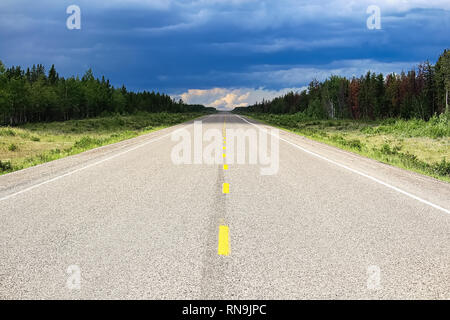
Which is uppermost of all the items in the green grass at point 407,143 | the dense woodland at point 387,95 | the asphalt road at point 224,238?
the dense woodland at point 387,95

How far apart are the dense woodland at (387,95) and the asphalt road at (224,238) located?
80229 mm

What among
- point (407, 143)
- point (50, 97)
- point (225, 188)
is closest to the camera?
point (225, 188)

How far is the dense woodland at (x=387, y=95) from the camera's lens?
308 feet

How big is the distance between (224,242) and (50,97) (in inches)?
4405

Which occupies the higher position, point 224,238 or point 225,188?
point 225,188

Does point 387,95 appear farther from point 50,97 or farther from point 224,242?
point 224,242

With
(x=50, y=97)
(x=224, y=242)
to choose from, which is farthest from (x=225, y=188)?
(x=50, y=97)

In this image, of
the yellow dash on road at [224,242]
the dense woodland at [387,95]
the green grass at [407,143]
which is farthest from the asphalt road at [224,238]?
the dense woodland at [387,95]

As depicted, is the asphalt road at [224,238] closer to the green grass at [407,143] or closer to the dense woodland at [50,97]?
the green grass at [407,143]

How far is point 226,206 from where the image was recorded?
299 inches

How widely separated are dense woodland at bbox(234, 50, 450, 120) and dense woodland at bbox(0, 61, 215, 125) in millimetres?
66726

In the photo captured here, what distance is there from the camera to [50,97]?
106m

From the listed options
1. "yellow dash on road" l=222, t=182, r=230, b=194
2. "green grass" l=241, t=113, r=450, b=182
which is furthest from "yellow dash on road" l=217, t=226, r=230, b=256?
"green grass" l=241, t=113, r=450, b=182

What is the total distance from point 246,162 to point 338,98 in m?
122
